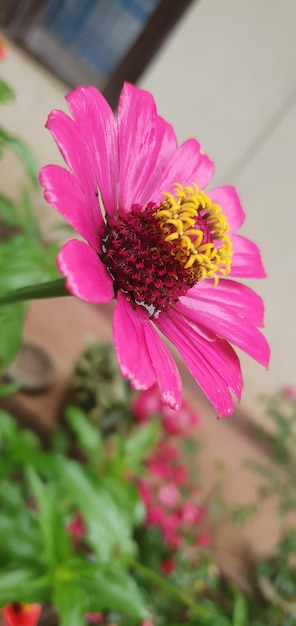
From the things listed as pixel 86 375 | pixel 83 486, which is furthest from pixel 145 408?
pixel 83 486

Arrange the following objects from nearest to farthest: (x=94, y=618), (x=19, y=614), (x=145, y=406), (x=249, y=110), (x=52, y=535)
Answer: (x=52, y=535), (x=19, y=614), (x=94, y=618), (x=145, y=406), (x=249, y=110)

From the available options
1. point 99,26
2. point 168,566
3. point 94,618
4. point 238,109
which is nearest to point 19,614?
point 94,618

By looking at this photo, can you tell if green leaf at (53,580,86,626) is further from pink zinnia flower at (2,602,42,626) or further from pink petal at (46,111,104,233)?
pink petal at (46,111,104,233)

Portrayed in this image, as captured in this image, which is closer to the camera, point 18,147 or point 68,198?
point 68,198

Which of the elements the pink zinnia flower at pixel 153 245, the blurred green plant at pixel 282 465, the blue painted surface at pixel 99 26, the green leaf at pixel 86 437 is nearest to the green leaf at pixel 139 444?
the green leaf at pixel 86 437

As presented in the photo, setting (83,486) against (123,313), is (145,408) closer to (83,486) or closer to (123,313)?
(83,486)

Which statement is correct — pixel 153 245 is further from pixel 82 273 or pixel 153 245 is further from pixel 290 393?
pixel 290 393
